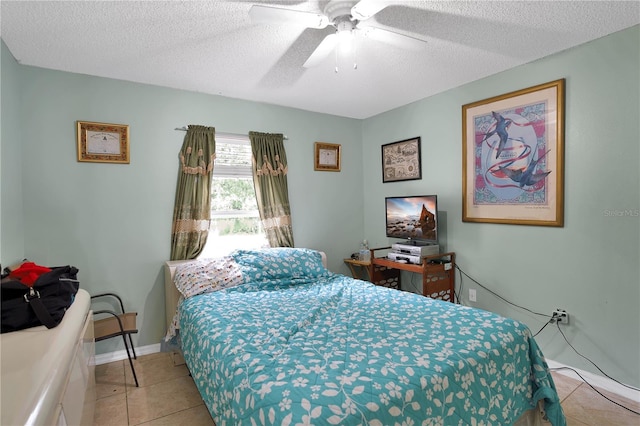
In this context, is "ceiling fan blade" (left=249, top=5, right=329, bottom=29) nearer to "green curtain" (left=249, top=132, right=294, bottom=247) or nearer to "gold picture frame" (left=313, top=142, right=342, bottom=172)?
"green curtain" (left=249, top=132, right=294, bottom=247)

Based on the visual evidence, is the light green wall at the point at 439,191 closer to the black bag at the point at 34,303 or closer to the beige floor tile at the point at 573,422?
the beige floor tile at the point at 573,422

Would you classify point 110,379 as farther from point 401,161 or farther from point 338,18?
point 401,161

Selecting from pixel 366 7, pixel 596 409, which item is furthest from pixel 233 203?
pixel 596 409

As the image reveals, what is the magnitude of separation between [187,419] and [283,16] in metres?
2.43

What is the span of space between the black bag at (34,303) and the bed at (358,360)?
74 cm

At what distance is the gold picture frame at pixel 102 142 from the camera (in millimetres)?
2801

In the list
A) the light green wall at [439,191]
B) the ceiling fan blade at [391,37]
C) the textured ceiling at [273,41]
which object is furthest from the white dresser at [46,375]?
the ceiling fan blade at [391,37]

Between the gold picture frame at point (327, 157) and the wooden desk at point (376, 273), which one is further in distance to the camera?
the gold picture frame at point (327, 157)

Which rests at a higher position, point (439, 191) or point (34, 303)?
point (439, 191)

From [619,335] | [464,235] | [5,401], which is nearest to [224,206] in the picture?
[464,235]

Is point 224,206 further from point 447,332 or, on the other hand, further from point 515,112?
point 515,112

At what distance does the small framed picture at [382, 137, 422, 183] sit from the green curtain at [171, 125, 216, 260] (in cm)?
200

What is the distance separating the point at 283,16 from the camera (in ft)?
5.75

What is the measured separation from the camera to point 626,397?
7.46 feet
